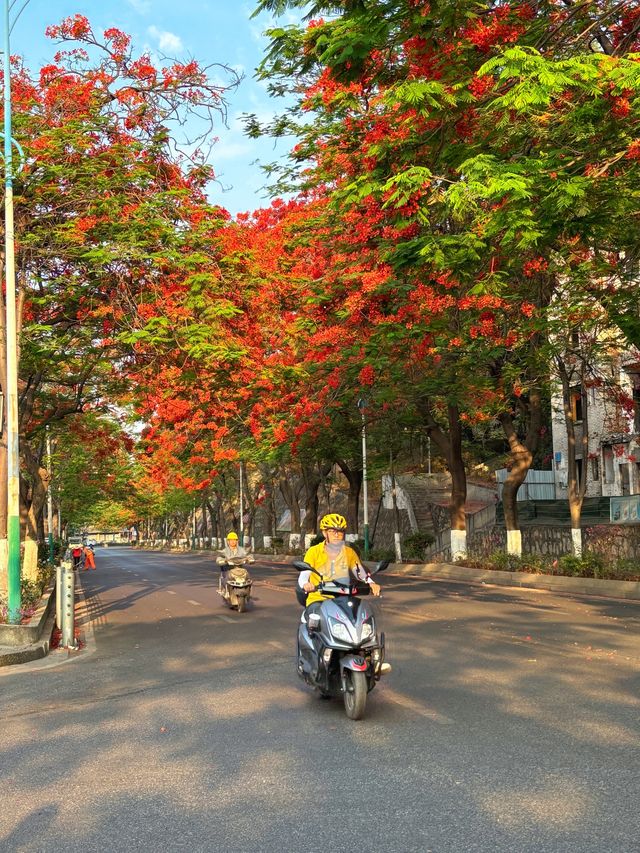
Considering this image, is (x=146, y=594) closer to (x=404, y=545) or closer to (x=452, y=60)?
(x=404, y=545)

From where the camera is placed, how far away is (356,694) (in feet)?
23.2

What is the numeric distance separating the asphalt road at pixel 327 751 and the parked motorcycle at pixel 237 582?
500 cm

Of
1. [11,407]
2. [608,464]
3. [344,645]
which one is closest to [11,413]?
[11,407]

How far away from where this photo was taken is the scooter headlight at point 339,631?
711 cm

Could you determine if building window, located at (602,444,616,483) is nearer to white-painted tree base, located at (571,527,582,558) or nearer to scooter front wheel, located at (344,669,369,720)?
white-painted tree base, located at (571,527,582,558)

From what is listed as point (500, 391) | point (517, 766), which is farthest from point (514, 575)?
point (517, 766)

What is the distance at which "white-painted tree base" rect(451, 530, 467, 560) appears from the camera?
100ft

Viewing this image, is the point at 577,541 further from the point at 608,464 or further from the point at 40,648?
the point at 40,648

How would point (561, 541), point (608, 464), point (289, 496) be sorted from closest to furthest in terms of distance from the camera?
1. point (561, 541)
2. point (608, 464)
3. point (289, 496)

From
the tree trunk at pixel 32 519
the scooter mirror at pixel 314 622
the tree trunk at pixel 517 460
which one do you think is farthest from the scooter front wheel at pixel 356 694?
the tree trunk at pixel 517 460

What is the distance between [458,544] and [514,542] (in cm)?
371

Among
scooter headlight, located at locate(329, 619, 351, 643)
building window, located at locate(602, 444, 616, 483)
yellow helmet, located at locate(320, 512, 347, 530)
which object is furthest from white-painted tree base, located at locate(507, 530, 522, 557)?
scooter headlight, located at locate(329, 619, 351, 643)

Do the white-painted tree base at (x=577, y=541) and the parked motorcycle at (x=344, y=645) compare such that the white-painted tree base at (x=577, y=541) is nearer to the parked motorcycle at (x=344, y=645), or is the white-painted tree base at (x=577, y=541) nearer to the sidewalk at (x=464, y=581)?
the sidewalk at (x=464, y=581)

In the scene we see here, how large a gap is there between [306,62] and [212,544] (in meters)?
71.6
